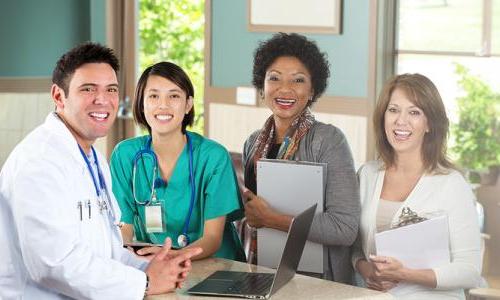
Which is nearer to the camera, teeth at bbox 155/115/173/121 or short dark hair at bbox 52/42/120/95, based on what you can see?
short dark hair at bbox 52/42/120/95

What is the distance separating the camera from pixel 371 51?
16.5 feet

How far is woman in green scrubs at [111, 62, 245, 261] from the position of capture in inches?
122

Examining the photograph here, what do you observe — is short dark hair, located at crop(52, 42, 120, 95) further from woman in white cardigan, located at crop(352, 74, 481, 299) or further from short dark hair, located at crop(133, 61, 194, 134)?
woman in white cardigan, located at crop(352, 74, 481, 299)

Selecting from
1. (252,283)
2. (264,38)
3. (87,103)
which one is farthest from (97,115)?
(264,38)

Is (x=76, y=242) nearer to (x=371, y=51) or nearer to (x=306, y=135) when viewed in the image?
(x=306, y=135)

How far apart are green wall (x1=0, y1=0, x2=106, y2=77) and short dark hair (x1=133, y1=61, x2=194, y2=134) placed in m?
3.39

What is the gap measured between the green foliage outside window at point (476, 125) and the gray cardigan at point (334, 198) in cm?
176

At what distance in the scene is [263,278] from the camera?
2.82m

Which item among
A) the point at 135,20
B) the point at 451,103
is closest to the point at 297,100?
the point at 451,103

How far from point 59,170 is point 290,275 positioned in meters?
0.79

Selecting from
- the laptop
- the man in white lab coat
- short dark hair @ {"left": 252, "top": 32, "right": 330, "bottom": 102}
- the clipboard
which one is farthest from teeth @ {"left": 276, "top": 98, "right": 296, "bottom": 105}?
the man in white lab coat

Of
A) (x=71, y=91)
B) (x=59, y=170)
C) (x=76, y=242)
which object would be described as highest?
(x=71, y=91)

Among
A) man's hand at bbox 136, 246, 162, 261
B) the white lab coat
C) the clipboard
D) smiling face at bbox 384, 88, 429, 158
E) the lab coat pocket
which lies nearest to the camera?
the white lab coat

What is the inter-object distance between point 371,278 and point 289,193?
411mm
